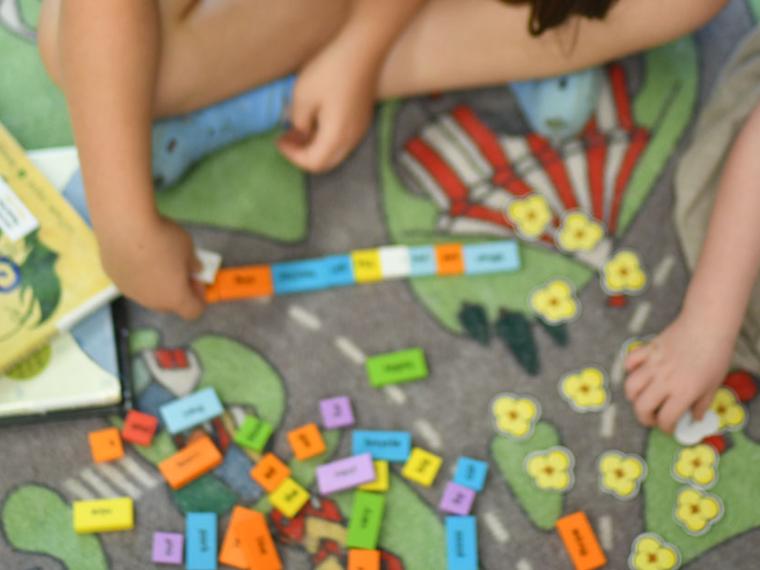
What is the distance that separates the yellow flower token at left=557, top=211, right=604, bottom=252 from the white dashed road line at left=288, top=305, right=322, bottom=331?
1.03ft

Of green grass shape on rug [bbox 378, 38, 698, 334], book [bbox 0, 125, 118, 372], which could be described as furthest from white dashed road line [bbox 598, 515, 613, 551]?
book [bbox 0, 125, 118, 372]

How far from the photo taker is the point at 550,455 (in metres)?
1.03

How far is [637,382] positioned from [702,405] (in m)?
0.07

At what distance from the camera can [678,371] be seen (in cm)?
100

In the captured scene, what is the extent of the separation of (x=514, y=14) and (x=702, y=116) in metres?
0.29

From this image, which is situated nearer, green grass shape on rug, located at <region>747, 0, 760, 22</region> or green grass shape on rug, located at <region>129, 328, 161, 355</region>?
green grass shape on rug, located at <region>129, 328, 161, 355</region>

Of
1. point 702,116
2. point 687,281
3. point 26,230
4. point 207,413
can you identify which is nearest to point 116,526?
point 207,413

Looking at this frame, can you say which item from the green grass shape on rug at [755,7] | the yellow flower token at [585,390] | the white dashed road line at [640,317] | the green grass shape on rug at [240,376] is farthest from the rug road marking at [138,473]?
the green grass shape on rug at [755,7]

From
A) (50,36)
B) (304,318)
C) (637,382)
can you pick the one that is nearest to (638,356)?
(637,382)

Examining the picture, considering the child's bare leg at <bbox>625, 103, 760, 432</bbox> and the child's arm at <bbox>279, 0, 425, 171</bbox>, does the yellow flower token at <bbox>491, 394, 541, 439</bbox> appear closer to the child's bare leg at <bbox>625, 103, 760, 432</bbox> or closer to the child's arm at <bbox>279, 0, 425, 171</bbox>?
the child's bare leg at <bbox>625, 103, 760, 432</bbox>

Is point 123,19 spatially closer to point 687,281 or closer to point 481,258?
point 481,258

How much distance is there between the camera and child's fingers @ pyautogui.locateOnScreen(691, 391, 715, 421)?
3.29 feet

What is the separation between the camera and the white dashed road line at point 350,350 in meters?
1.06

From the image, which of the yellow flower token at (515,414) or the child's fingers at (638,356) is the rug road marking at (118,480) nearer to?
the yellow flower token at (515,414)
